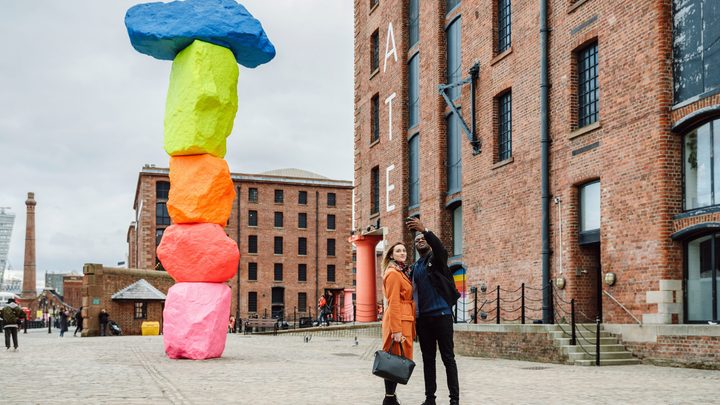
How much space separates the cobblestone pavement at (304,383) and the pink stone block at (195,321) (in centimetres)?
42

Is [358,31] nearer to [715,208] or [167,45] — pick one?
[167,45]

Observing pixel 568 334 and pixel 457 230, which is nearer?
pixel 568 334

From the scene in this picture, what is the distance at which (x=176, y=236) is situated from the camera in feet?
55.2

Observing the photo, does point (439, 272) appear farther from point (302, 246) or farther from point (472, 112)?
point (302, 246)

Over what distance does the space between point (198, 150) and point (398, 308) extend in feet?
33.3

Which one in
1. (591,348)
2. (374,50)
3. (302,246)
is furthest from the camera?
(302,246)

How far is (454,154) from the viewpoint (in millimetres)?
25328

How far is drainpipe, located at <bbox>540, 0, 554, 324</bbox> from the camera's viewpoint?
18.9 metres

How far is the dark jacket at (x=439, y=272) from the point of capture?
25.6ft

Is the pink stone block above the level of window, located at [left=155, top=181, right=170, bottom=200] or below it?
below

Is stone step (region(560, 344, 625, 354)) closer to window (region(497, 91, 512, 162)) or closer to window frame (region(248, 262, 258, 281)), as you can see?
window (region(497, 91, 512, 162))

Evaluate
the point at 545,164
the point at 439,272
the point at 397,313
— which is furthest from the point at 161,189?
the point at 397,313

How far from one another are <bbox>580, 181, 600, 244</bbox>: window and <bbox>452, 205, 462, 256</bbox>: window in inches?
274

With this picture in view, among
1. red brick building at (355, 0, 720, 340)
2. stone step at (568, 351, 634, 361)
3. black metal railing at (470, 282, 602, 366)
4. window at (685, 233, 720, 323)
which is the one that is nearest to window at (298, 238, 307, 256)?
red brick building at (355, 0, 720, 340)
